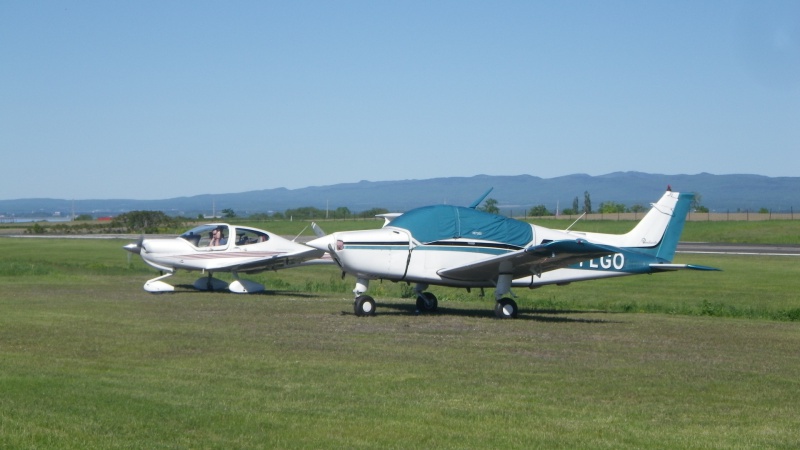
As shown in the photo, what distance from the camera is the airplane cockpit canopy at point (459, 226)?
17.1m

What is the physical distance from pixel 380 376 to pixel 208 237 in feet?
46.4

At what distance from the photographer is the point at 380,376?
32.7 ft

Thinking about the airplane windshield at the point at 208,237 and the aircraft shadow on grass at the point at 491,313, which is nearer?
the aircraft shadow on grass at the point at 491,313

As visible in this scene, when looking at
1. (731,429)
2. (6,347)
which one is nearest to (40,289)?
(6,347)

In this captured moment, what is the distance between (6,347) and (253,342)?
2.93 meters

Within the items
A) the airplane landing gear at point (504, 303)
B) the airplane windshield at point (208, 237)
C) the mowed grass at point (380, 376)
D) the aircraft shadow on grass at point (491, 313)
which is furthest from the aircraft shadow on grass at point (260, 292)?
the airplane landing gear at point (504, 303)

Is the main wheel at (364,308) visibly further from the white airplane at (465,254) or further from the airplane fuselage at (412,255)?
the airplane fuselage at (412,255)

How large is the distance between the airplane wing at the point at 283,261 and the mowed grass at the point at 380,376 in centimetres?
254

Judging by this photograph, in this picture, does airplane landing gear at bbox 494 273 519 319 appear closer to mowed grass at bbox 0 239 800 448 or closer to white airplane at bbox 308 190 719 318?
white airplane at bbox 308 190 719 318

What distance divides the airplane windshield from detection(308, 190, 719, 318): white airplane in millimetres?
6203

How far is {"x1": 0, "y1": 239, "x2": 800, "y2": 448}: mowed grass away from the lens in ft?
23.8

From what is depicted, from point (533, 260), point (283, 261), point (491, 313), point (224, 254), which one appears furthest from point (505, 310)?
point (224, 254)

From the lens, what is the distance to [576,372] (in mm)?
10555

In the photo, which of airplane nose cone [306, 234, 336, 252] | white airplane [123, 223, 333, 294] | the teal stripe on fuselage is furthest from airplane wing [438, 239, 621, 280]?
white airplane [123, 223, 333, 294]
